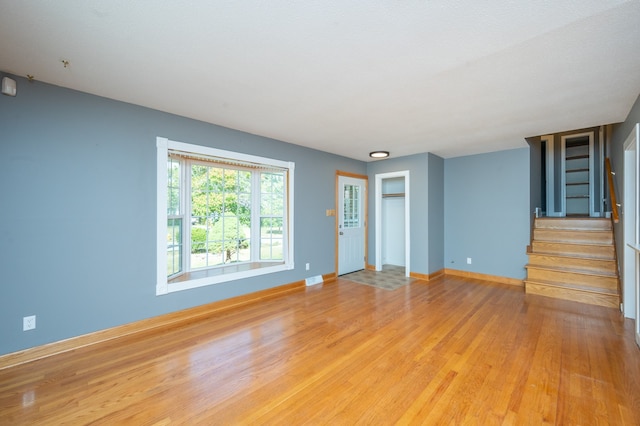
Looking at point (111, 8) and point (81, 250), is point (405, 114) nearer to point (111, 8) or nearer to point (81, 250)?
point (111, 8)

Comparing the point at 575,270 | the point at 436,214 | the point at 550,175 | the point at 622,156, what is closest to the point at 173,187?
the point at 436,214

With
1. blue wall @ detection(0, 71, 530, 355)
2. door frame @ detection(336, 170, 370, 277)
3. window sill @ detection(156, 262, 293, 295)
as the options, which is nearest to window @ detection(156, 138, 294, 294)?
window sill @ detection(156, 262, 293, 295)

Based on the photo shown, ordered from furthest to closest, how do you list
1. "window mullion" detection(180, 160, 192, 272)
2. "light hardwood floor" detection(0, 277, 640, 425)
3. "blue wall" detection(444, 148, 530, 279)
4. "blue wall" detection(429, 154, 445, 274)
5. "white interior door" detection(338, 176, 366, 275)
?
"white interior door" detection(338, 176, 366, 275)
"blue wall" detection(429, 154, 445, 274)
"blue wall" detection(444, 148, 530, 279)
"window mullion" detection(180, 160, 192, 272)
"light hardwood floor" detection(0, 277, 640, 425)

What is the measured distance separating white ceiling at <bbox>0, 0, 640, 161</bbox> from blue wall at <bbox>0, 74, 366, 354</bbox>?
26 centimetres

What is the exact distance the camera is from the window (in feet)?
10.5

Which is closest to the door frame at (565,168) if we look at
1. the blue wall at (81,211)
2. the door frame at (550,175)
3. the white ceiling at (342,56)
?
the door frame at (550,175)

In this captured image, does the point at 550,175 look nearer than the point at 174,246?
No

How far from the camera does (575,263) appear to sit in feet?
13.5

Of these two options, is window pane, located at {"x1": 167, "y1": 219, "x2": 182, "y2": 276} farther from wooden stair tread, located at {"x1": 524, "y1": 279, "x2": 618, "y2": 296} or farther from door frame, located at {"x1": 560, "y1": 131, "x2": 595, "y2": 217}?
door frame, located at {"x1": 560, "y1": 131, "x2": 595, "y2": 217}

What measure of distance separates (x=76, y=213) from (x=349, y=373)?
2878 mm

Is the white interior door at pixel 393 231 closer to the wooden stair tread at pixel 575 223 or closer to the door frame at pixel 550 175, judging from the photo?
the wooden stair tread at pixel 575 223

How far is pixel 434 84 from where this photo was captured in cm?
238

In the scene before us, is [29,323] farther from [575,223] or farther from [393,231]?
[575,223]

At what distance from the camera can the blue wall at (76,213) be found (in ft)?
7.44
